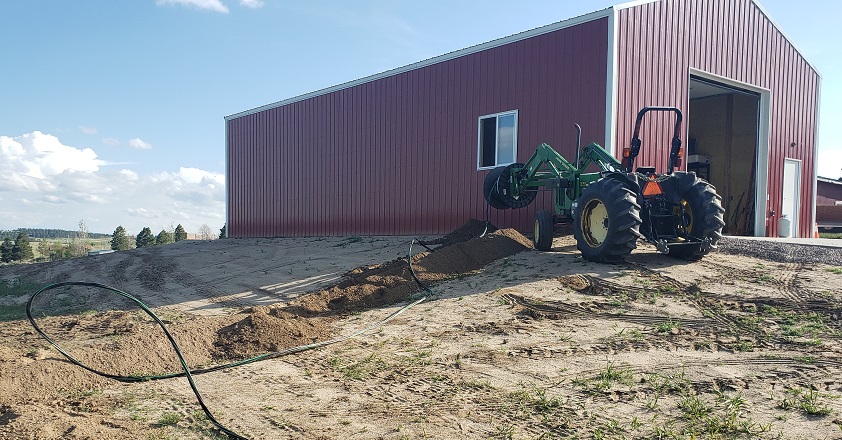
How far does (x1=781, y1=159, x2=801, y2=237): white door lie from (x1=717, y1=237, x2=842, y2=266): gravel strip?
749 centimetres

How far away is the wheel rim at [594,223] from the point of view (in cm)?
854

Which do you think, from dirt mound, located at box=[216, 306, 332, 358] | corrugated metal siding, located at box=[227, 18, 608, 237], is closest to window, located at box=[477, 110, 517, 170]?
corrugated metal siding, located at box=[227, 18, 608, 237]

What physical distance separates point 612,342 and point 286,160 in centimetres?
1795

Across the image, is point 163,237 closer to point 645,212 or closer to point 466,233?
point 466,233

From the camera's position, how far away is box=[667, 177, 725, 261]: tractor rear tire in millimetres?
8414

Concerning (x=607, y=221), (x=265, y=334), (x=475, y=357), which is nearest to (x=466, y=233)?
(x=607, y=221)

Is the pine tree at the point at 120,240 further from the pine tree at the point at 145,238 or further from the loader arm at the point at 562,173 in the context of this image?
the loader arm at the point at 562,173

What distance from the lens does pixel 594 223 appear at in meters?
8.73

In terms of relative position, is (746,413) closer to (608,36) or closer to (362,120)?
(608,36)

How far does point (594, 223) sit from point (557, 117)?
4.63 m

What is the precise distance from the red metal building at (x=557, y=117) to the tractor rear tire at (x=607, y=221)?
11.5ft

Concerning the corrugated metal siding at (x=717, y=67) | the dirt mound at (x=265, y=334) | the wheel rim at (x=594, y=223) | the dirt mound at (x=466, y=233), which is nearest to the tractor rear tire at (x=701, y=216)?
the wheel rim at (x=594, y=223)

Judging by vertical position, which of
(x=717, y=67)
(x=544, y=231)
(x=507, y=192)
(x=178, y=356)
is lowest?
(x=178, y=356)

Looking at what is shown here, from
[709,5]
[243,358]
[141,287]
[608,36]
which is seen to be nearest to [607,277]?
[243,358]
